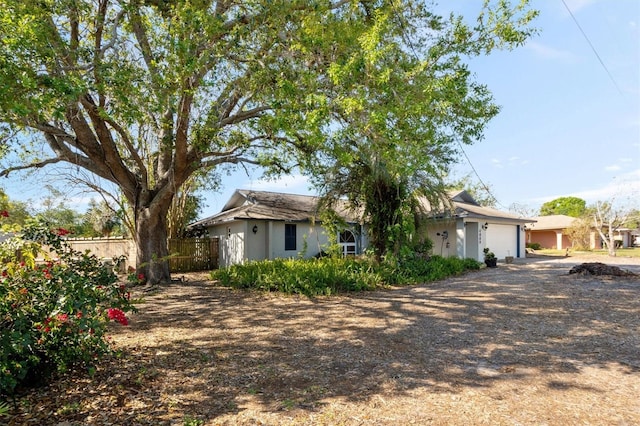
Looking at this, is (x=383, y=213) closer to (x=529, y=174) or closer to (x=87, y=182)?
(x=87, y=182)

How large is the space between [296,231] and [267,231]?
5.70 ft

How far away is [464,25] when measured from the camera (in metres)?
9.52

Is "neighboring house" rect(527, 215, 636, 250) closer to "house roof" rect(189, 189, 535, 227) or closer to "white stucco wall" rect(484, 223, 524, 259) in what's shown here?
"white stucco wall" rect(484, 223, 524, 259)

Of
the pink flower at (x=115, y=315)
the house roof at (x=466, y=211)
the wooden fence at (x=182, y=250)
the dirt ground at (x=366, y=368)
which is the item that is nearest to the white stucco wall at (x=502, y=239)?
the house roof at (x=466, y=211)

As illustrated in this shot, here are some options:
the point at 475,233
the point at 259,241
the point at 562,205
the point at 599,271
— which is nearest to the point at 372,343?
the point at 599,271

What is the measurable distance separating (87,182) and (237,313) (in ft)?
34.1

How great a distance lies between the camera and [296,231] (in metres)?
19.4

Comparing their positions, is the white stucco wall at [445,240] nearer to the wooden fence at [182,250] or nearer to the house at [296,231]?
the house at [296,231]

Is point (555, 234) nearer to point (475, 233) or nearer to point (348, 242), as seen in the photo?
point (475, 233)

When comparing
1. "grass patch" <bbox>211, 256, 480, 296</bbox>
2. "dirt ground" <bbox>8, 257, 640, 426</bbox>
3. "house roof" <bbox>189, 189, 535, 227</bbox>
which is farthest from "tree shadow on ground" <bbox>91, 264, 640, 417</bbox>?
"house roof" <bbox>189, 189, 535, 227</bbox>

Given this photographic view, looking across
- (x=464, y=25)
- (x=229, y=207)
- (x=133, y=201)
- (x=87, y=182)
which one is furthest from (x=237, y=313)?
(x=229, y=207)

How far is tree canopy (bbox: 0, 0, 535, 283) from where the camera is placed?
22.1ft

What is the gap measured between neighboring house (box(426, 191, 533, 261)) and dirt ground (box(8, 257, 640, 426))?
37.4ft

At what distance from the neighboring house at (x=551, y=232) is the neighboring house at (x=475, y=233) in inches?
572
